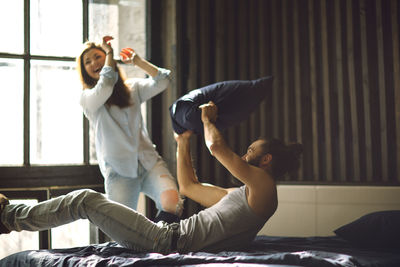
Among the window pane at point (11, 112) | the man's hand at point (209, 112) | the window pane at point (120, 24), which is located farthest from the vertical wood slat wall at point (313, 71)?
the man's hand at point (209, 112)

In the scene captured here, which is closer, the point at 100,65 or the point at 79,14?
the point at 100,65

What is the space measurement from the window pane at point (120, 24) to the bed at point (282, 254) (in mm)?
1456

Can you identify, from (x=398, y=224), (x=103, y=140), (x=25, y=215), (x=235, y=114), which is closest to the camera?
(x=25, y=215)

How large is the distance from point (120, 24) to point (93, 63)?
2.03ft

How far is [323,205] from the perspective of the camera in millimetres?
3004

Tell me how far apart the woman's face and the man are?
1.09 m

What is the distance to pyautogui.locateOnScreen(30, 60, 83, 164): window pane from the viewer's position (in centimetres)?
309

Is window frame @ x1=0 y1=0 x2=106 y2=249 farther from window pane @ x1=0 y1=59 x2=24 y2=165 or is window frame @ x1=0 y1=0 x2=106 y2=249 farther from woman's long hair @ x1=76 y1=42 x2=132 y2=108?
woman's long hair @ x1=76 y1=42 x2=132 y2=108

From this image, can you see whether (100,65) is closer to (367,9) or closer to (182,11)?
(182,11)

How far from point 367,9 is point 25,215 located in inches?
103

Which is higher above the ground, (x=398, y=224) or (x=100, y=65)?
(x=100, y=65)

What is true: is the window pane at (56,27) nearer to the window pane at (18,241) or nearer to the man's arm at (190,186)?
the window pane at (18,241)

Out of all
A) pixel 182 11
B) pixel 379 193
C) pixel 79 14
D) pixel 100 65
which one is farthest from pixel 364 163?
pixel 79 14

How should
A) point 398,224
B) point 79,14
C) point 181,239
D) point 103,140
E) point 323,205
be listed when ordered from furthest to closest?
1. point 79,14
2. point 323,205
3. point 103,140
4. point 398,224
5. point 181,239
